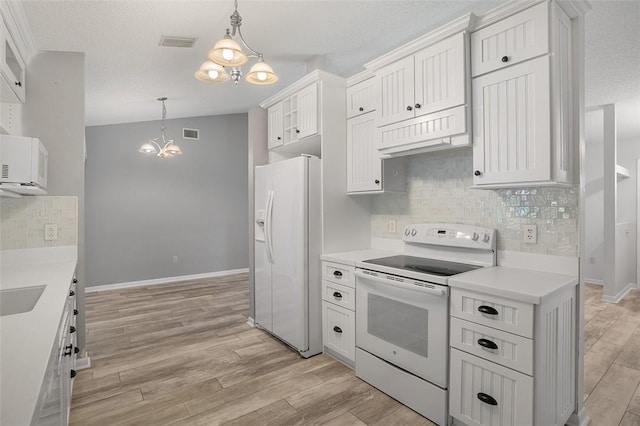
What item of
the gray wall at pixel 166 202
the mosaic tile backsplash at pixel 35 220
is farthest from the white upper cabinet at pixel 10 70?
the gray wall at pixel 166 202

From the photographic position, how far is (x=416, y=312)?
7.06ft

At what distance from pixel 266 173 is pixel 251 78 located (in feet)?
4.13

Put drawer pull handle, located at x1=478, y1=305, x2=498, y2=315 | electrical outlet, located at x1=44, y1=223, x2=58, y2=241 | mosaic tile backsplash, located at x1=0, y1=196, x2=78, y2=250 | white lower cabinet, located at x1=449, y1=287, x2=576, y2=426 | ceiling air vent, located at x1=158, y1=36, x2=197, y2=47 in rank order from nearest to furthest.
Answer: white lower cabinet, located at x1=449, y1=287, x2=576, y2=426
drawer pull handle, located at x1=478, y1=305, x2=498, y2=315
mosaic tile backsplash, located at x1=0, y1=196, x2=78, y2=250
electrical outlet, located at x1=44, y1=223, x2=58, y2=241
ceiling air vent, located at x1=158, y1=36, x2=197, y2=47

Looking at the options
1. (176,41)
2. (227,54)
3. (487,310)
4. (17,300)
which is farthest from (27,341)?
(176,41)

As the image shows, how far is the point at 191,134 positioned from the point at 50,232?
12.3ft

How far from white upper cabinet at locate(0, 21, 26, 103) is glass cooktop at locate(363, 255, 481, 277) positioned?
250 cm

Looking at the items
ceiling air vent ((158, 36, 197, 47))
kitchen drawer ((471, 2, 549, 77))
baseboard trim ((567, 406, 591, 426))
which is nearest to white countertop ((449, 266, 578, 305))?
baseboard trim ((567, 406, 591, 426))

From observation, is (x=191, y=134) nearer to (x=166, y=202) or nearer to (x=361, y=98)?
(x=166, y=202)

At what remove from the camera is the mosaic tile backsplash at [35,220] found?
2521 mm

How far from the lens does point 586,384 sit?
252cm

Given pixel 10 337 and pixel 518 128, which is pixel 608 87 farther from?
pixel 10 337

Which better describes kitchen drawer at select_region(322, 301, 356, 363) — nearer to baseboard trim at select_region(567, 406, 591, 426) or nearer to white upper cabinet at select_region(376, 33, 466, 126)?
baseboard trim at select_region(567, 406, 591, 426)

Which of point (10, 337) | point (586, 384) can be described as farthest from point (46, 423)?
point (586, 384)

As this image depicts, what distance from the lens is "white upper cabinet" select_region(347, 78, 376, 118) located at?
2.92 m
